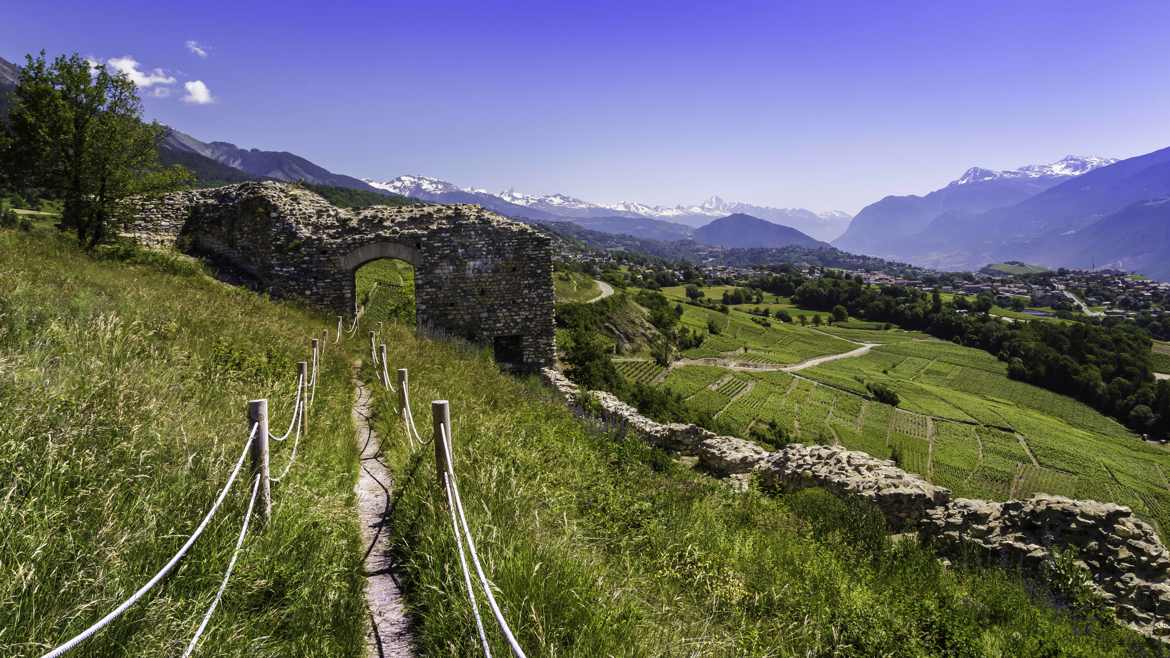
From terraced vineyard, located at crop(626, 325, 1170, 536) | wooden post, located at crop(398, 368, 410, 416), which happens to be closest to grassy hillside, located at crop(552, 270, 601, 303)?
terraced vineyard, located at crop(626, 325, 1170, 536)

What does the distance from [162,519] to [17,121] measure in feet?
51.5

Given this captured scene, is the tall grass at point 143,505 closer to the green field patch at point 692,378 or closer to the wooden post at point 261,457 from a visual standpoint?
the wooden post at point 261,457

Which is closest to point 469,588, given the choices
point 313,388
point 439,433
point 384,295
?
point 439,433

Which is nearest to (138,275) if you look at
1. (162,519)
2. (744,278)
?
(162,519)

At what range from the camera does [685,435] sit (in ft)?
41.1

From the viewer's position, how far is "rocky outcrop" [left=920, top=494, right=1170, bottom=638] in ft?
21.6

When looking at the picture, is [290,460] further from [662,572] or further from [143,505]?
[662,572]

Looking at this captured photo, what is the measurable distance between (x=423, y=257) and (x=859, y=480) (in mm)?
11653

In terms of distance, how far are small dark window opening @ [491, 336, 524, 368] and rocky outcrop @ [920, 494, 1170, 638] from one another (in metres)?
10.7

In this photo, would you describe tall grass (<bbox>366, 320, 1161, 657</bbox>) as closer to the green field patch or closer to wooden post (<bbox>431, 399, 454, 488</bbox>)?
wooden post (<bbox>431, 399, 454, 488</bbox>)

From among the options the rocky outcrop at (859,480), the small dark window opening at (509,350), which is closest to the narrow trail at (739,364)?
the small dark window opening at (509,350)

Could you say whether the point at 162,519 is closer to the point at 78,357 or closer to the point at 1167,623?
the point at 78,357

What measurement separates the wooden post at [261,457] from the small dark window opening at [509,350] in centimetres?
1219

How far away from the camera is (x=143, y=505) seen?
2811 mm
